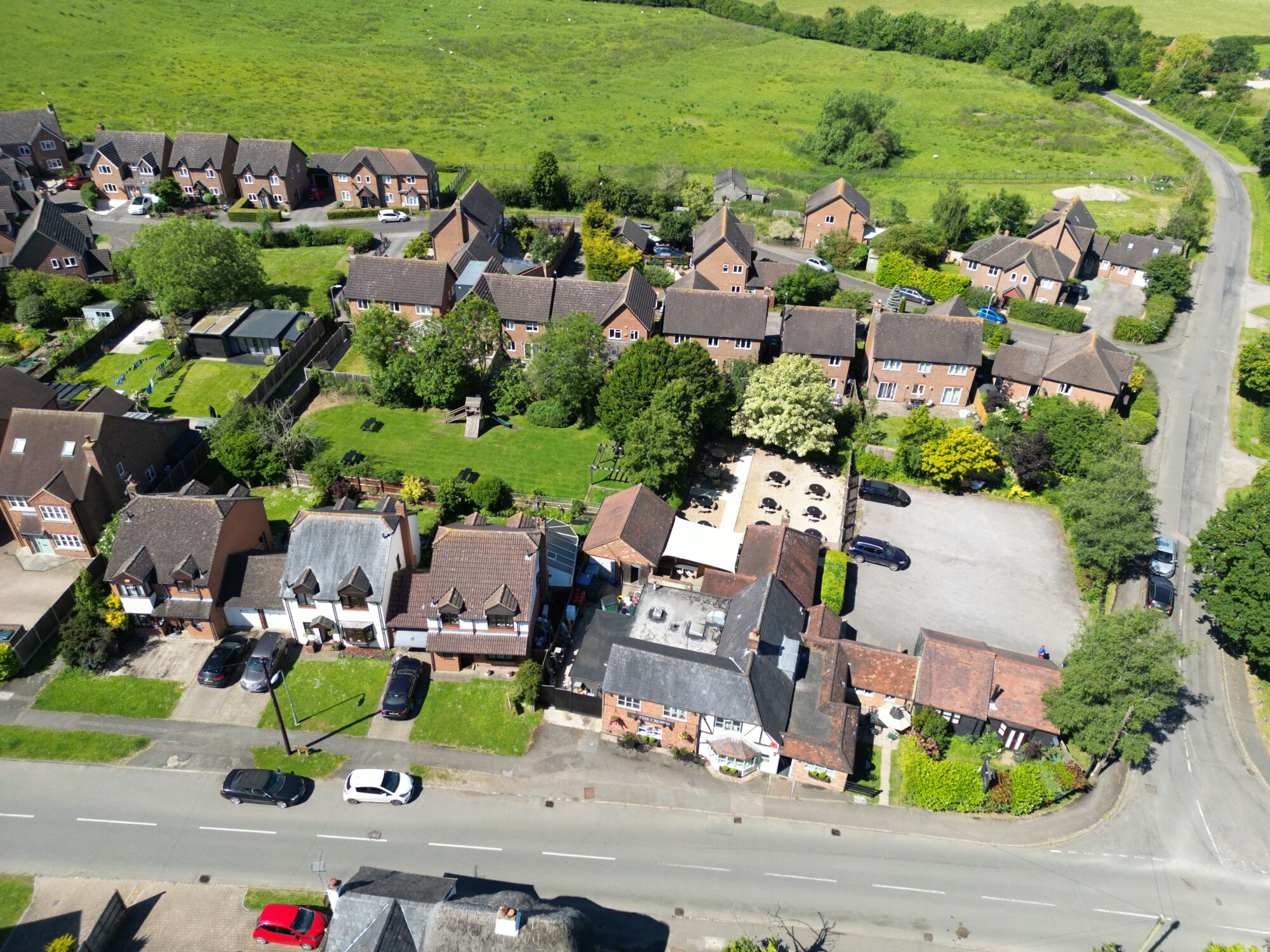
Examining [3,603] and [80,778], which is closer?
[80,778]

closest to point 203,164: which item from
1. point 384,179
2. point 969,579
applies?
point 384,179

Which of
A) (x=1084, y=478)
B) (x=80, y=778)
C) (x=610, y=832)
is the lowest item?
(x=80, y=778)

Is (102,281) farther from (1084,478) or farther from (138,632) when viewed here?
(1084,478)

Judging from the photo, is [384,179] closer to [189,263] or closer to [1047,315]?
[189,263]

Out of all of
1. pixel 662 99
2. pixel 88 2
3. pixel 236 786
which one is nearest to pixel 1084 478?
pixel 236 786

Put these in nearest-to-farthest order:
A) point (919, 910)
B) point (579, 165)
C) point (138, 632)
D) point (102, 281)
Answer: point (919, 910) → point (138, 632) → point (102, 281) → point (579, 165)

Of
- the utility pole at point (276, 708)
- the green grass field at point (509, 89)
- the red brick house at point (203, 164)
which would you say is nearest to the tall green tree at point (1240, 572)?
the utility pole at point (276, 708)

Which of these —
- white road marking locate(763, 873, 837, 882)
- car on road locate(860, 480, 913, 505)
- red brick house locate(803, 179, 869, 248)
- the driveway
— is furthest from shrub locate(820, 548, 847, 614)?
red brick house locate(803, 179, 869, 248)
